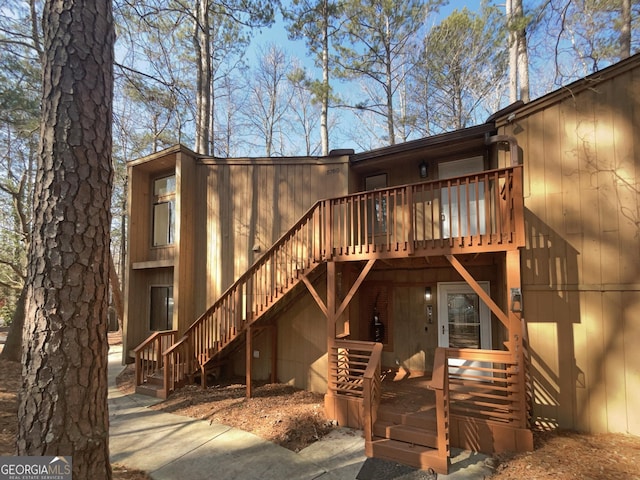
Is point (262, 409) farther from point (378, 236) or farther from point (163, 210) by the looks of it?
point (163, 210)

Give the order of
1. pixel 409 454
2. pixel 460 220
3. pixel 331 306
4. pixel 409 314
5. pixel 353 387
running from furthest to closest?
pixel 409 314
pixel 331 306
pixel 353 387
pixel 460 220
pixel 409 454

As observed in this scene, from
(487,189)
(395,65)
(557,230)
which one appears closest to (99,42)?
(487,189)

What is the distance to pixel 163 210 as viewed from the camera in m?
9.48

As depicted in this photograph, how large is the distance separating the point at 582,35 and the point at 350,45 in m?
8.00

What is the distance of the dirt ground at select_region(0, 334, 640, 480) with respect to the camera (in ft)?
12.2

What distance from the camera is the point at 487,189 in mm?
4812

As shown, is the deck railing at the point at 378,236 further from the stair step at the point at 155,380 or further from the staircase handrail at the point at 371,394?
the staircase handrail at the point at 371,394

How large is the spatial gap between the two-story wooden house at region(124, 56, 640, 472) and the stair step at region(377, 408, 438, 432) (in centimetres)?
3

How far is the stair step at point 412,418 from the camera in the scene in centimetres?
450

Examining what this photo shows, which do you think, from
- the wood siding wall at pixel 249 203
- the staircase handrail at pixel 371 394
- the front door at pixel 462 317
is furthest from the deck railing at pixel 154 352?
the front door at pixel 462 317

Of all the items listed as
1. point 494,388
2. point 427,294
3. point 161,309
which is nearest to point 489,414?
point 494,388

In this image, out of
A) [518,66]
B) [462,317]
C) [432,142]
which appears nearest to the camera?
[432,142]

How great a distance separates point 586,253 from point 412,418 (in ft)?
11.8

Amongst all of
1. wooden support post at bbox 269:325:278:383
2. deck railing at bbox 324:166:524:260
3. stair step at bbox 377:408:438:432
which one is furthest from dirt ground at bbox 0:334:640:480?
deck railing at bbox 324:166:524:260
